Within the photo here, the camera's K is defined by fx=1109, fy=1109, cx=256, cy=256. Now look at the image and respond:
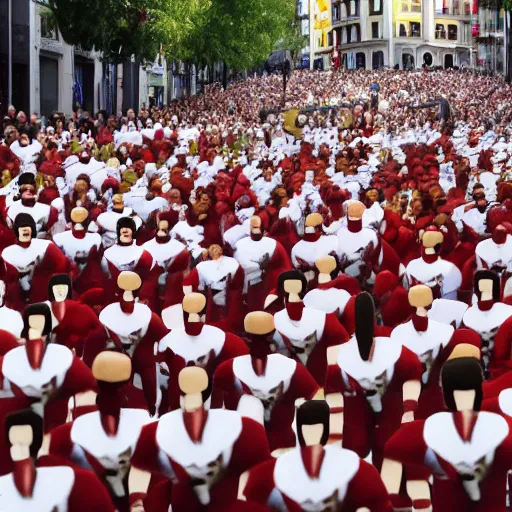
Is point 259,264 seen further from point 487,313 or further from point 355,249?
point 487,313

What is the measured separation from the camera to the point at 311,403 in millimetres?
4801

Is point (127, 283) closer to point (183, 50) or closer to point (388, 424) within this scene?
point (388, 424)

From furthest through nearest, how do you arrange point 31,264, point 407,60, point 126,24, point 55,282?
point 407,60
point 126,24
point 31,264
point 55,282

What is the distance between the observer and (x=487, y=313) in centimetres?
790

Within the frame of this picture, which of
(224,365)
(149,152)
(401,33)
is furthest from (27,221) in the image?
(401,33)

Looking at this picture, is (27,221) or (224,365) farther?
(27,221)

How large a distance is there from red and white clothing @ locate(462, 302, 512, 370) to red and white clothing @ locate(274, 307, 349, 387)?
3.12 feet

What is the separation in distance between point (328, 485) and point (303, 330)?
293 cm

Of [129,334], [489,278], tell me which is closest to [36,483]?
[129,334]

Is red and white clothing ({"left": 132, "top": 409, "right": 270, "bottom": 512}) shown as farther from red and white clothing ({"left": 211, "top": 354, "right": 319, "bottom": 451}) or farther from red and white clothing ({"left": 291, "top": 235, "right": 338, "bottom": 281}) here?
red and white clothing ({"left": 291, "top": 235, "right": 338, "bottom": 281})

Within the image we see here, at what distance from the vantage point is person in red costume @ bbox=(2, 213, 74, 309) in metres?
10.4

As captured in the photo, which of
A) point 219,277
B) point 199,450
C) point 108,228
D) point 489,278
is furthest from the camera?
point 108,228

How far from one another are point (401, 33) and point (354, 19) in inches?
331

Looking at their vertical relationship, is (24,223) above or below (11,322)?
above
